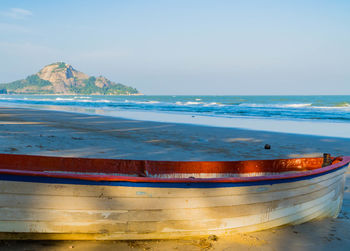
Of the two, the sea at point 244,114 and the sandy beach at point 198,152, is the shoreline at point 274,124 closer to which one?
the sea at point 244,114

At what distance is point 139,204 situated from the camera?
3.57 m

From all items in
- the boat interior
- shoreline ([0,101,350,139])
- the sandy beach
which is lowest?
the sandy beach

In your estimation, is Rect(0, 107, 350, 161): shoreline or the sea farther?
the sea

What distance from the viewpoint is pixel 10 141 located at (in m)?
9.67

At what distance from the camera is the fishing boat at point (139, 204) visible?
3.37m

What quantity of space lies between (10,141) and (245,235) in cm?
821

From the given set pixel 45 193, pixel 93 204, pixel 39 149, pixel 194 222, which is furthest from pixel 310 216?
pixel 39 149

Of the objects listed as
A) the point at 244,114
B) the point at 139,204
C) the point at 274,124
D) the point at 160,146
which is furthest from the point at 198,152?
the point at 244,114

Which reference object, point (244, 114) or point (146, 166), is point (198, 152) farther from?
point (244, 114)

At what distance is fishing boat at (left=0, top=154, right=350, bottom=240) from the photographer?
11.1 feet

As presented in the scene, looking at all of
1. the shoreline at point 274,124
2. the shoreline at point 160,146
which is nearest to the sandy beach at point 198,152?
the shoreline at point 160,146

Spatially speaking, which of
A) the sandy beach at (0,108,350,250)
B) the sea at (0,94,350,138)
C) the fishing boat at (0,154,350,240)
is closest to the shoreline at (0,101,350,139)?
the sea at (0,94,350,138)

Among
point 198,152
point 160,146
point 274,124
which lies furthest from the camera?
point 274,124

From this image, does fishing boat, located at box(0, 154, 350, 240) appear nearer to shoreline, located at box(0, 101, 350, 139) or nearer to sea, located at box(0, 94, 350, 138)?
shoreline, located at box(0, 101, 350, 139)
